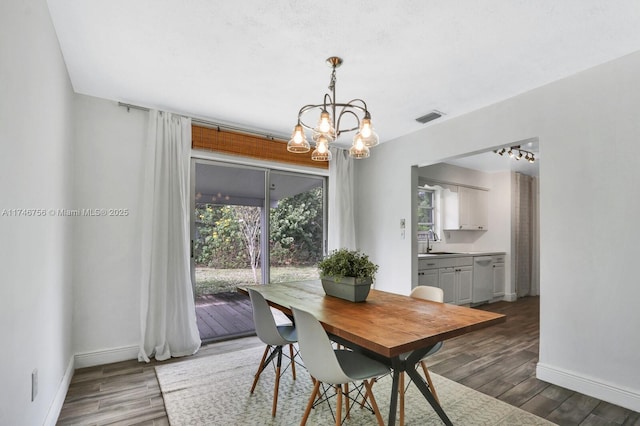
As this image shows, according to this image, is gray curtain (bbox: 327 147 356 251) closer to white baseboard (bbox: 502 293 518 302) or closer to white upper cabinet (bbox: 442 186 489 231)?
white upper cabinet (bbox: 442 186 489 231)

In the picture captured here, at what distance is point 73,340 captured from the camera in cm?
297

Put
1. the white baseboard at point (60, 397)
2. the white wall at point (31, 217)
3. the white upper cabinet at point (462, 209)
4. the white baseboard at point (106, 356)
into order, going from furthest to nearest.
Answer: the white upper cabinet at point (462, 209) < the white baseboard at point (106, 356) < the white baseboard at point (60, 397) < the white wall at point (31, 217)

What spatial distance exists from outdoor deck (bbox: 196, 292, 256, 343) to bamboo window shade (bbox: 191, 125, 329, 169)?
172 cm

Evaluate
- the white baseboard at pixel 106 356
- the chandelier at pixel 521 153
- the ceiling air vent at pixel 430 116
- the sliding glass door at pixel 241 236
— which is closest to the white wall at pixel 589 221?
the ceiling air vent at pixel 430 116

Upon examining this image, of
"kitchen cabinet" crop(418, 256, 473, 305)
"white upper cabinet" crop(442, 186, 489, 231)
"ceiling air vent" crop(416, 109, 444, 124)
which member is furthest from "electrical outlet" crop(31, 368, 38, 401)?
"white upper cabinet" crop(442, 186, 489, 231)

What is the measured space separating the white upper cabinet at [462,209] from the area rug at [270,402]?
3549mm

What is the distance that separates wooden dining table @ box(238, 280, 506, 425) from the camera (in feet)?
4.94

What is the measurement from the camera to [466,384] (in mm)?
2662

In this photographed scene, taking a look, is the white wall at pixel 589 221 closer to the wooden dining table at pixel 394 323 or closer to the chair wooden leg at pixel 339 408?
the wooden dining table at pixel 394 323

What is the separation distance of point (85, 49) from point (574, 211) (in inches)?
155

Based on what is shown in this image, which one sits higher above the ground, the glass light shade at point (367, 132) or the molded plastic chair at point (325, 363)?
the glass light shade at point (367, 132)

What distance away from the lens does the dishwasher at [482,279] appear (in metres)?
5.39

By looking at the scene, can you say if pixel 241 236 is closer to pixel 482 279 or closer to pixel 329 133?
pixel 329 133

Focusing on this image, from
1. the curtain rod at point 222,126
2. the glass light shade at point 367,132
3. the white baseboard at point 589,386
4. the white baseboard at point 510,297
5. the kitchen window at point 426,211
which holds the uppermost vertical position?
the curtain rod at point 222,126
